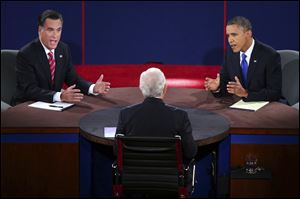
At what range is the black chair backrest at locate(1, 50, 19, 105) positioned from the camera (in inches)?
185

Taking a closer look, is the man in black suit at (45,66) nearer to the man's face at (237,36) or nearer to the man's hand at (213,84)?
the man's hand at (213,84)

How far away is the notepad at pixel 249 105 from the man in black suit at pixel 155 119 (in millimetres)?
903

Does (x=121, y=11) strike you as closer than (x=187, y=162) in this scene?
No

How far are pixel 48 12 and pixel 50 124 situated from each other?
1.17 m

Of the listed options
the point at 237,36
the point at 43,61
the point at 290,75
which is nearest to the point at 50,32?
the point at 43,61

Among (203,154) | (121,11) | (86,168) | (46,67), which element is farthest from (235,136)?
(121,11)

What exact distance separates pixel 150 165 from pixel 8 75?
A: 6.96 feet

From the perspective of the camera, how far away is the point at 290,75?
477 cm

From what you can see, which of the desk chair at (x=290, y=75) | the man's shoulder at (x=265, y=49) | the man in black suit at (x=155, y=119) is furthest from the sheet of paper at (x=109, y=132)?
the desk chair at (x=290, y=75)

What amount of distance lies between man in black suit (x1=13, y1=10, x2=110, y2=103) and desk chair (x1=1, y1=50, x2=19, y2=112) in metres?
0.30

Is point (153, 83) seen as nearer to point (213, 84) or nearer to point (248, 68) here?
point (213, 84)

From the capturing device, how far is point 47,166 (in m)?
3.51

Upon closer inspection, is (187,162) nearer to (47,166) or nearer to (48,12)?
(47,166)

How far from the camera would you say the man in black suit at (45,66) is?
169 inches
